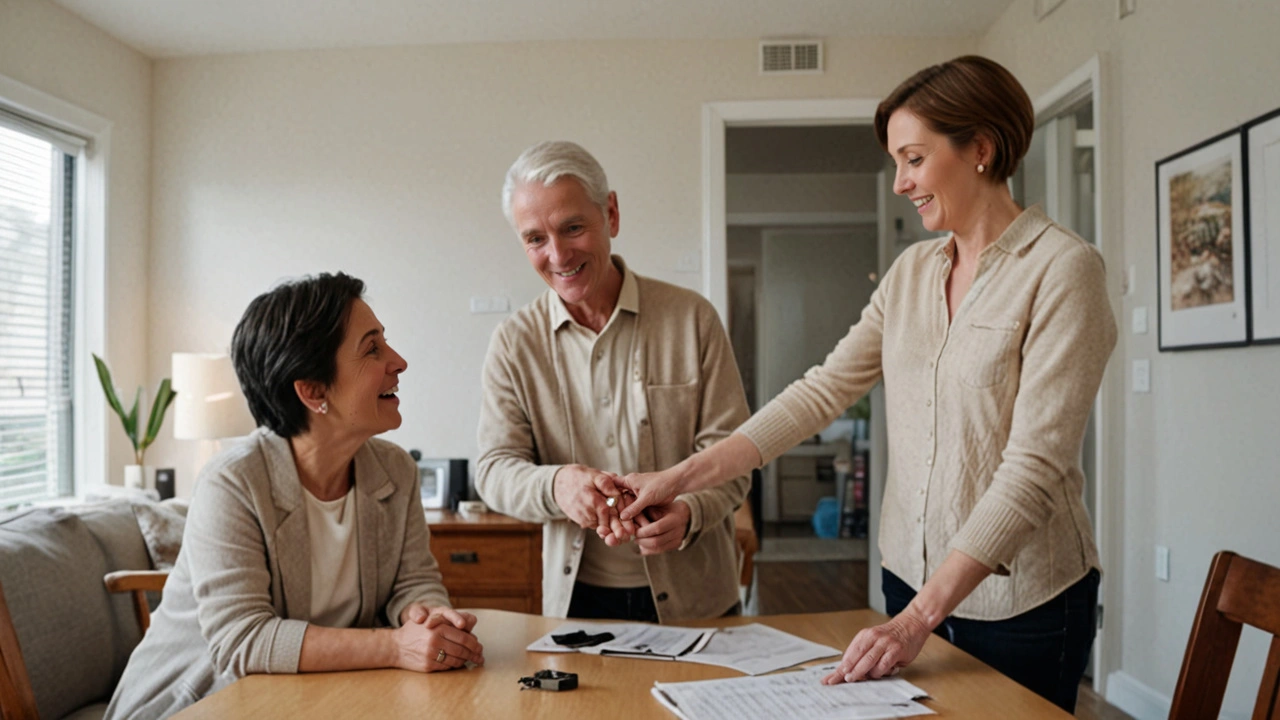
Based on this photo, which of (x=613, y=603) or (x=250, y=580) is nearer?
(x=250, y=580)

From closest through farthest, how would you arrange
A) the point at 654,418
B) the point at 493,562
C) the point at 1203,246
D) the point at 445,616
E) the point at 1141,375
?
1. the point at 445,616
2. the point at 654,418
3. the point at 1203,246
4. the point at 1141,375
5. the point at 493,562

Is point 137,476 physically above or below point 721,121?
below

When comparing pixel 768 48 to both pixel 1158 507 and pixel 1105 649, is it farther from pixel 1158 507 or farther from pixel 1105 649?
pixel 1105 649

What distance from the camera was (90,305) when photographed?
185 inches

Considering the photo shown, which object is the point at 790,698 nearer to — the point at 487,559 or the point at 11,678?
the point at 11,678

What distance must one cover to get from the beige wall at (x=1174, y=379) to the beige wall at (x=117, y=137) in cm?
419

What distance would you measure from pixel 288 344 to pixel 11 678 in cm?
62

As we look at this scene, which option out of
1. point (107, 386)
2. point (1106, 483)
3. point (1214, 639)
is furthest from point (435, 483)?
point (1214, 639)

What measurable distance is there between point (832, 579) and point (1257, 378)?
372cm

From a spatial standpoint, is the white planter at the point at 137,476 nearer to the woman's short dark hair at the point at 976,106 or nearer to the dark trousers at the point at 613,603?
the dark trousers at the point at 613,603

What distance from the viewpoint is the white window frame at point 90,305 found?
4.65m

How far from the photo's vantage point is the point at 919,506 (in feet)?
5.27

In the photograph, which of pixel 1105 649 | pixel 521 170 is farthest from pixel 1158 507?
pixel 521 170

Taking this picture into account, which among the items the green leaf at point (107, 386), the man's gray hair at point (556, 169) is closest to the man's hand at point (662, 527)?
the man's gray hair at point (556, 169)
